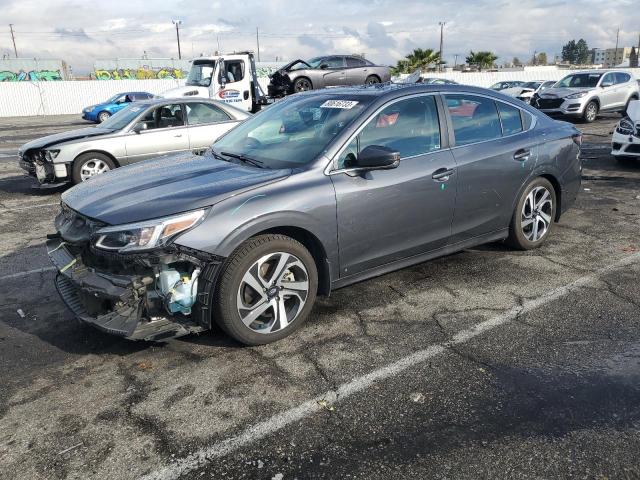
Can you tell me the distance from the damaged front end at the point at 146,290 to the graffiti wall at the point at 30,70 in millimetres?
44585

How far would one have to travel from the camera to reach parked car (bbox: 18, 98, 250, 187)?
28.4ft

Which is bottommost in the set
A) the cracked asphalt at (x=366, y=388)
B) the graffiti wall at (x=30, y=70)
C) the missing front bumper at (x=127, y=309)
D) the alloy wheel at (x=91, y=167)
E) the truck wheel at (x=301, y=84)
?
the cracked asphalt at (x=366, y=388)

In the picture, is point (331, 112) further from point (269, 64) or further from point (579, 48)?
point (579, 48)

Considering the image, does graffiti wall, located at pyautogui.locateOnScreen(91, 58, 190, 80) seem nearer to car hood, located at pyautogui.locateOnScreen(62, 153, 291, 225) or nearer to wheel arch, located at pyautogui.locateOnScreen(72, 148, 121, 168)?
wheel arch, located at pyautogui.locateOnScreen(72, 148, 121, 168)

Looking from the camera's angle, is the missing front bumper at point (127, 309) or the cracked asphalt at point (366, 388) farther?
the missing front bumper at point (127, 309)

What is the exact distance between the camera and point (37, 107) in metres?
33.2

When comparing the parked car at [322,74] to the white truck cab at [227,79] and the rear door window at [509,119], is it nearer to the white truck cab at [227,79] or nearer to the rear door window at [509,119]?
the white truck cab at [227,79]

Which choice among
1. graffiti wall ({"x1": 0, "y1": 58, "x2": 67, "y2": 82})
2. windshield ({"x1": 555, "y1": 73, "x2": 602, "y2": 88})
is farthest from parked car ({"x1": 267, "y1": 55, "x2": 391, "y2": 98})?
graffiti wall ({"x1": 0, "y1": 58, "x2": 67, "y2": 82})

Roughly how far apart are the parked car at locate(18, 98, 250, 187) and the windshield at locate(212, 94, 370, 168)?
177 inches

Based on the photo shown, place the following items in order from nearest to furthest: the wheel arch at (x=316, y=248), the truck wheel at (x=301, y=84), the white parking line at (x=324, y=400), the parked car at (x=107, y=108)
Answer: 1. the white parking line at (x=324, y=400)
2. the wheel arch at (x=316, y=248)
3. the truck wheel at (x=301, y=84)
4. the parked car at (x=107, y=108)

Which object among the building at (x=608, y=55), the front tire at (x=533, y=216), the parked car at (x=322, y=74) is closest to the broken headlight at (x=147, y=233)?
the front tire at (x=533, y=216)

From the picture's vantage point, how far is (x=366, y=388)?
10.3ft

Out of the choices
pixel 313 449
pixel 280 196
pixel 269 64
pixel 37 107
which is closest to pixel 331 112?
pixel 280 196

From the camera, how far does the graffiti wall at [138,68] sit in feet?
149
